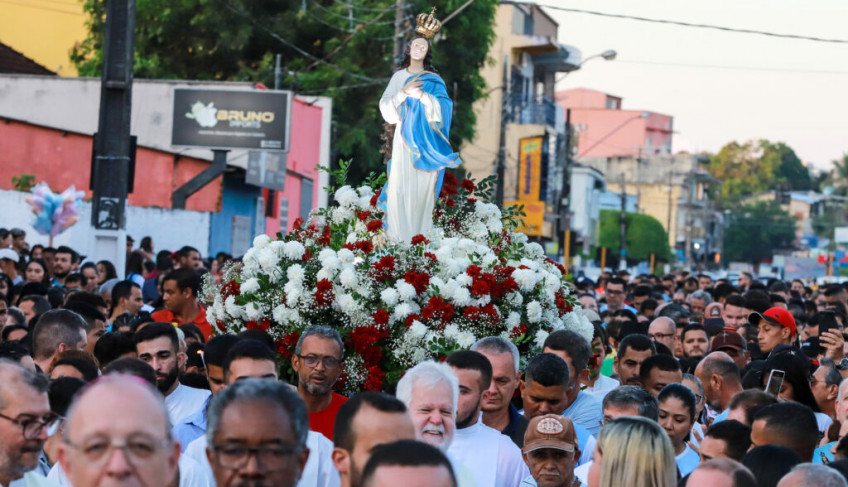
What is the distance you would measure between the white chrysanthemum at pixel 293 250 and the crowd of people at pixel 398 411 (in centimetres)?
74

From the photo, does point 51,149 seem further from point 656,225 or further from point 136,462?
A: point 656,225

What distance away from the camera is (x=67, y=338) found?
8078 mm

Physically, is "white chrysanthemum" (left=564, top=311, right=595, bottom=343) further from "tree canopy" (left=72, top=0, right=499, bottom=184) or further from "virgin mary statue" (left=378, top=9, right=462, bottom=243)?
"tree canopy" (left=72, top=0, right=499, bottom=184)

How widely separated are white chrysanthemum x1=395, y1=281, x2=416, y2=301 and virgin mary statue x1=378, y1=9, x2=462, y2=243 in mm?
1434

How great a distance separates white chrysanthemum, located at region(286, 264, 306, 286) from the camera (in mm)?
8734

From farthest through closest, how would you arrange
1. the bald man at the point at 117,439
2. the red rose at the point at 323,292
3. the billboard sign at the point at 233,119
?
the billboard sign at the point at 233,119
the red rose at the point at 323,292
the bald man at the point at 117,439

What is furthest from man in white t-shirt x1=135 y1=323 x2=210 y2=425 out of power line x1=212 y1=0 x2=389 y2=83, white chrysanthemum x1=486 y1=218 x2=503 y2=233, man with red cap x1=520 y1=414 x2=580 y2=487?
power line x1=212 y1=0 x2=389 y2=83

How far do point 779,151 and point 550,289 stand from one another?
117530 mm

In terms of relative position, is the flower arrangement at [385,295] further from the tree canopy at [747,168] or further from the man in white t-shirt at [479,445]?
the tree canopy at [747,168]

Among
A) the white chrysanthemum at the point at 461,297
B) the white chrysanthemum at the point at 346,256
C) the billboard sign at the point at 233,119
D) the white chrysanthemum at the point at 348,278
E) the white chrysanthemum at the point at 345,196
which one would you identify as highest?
the billboard sign at the point at 233,119

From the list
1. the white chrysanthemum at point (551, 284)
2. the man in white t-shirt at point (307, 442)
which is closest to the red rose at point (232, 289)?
the white chrysanthemum at point (551, 284)

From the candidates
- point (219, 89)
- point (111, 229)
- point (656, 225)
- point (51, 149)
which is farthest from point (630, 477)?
point (656, 225)

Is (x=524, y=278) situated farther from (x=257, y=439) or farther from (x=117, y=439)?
(x=117, y=439)

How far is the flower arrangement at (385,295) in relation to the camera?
8.51 m
